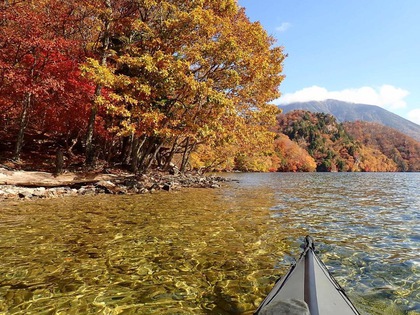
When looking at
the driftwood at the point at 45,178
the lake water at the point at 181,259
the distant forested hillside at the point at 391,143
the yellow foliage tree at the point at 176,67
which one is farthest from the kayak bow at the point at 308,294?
the distant forested hillside at the point at 391,143

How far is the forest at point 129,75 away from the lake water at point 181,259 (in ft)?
30.7

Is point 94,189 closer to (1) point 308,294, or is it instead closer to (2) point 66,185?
(2) point 66,185

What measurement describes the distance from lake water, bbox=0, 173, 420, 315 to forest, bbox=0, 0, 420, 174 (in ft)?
30.7

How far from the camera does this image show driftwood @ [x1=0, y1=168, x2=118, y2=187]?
1550cm

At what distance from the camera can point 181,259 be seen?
21.4ft

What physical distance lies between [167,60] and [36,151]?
50.5ft

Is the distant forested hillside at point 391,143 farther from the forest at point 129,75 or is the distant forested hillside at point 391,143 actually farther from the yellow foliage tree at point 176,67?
the yellow foliage tree at point 176,67

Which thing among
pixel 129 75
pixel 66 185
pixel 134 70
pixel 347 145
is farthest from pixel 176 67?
pixel 347 145

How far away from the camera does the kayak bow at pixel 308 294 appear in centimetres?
314

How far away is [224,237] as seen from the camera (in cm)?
836

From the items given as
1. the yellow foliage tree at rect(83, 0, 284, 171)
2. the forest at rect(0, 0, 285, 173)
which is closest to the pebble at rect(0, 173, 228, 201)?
the forest at rect(0, 0, 285, 173)

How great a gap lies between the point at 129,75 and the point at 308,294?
22.7 metres

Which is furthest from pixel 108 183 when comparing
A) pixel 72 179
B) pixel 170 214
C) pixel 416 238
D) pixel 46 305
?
pixel 416 238

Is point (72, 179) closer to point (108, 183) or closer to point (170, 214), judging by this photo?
point (108, 183)
